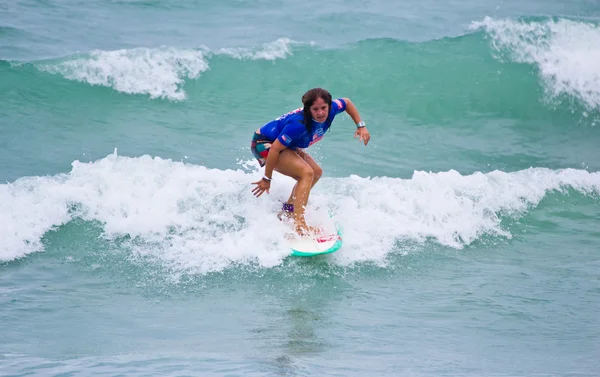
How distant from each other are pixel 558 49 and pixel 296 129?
30.1 ft

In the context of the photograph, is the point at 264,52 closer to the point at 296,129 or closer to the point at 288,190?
the point at 288,190

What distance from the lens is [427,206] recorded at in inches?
312

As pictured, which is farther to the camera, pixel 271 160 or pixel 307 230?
pixel 307 230

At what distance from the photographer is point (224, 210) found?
24.8 feet

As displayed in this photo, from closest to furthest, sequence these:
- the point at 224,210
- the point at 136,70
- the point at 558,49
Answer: the point at 224,210 → the point at 136,70 → the point at 558,49

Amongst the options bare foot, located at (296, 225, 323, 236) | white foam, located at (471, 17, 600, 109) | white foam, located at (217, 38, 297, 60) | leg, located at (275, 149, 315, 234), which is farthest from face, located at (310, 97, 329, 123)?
white foam, located at (471, 17, 600, 109)

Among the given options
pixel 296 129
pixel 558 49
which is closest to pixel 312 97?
pixel 296 129

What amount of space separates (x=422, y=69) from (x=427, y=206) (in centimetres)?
602

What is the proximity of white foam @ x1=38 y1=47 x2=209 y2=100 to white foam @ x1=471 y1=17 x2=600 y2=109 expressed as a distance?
6.04 meters

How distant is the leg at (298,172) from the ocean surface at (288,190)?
0.31 meters

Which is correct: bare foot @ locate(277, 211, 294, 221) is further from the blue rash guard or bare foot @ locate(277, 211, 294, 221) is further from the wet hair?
the wet hair

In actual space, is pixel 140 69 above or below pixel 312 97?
above

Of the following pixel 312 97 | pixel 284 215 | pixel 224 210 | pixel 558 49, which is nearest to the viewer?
pixel 312 97

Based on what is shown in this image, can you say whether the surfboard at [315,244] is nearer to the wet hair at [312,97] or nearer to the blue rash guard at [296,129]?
the blue rash guard at [296,129]
